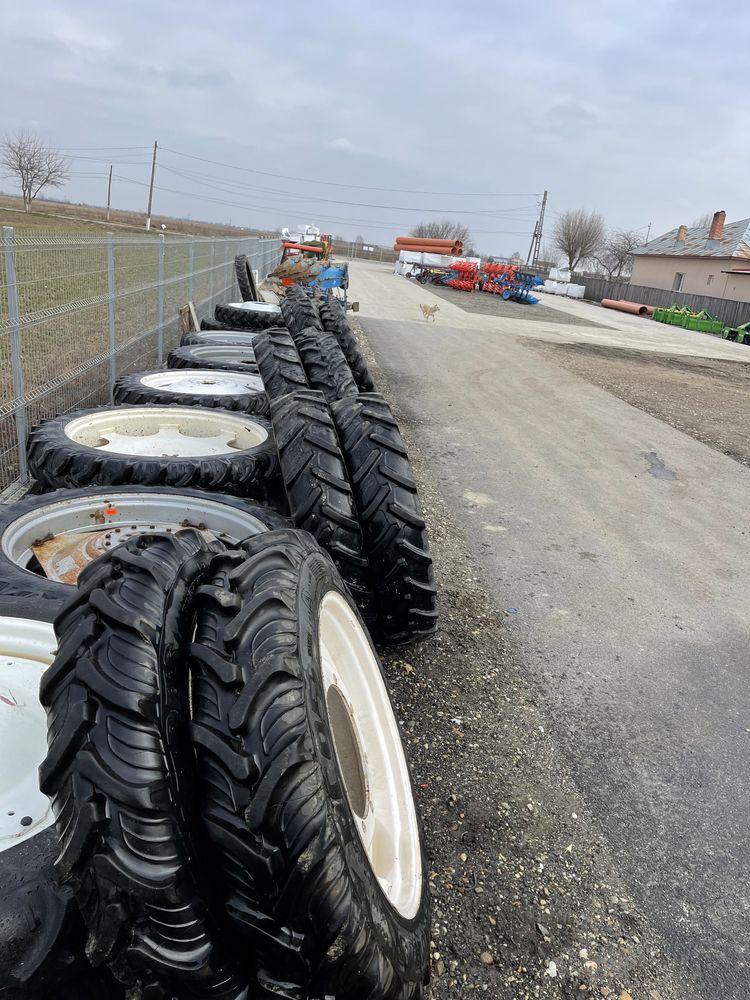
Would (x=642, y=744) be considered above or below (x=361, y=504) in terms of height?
below

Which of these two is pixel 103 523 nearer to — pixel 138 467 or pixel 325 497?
pixel 138 467

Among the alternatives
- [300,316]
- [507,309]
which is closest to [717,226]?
[507,309]

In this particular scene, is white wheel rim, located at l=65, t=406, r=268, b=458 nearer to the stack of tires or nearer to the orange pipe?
the stack of tires

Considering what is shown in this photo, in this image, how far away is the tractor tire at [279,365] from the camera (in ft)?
14.3

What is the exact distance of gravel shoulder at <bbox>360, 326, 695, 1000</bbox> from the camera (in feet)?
6.87

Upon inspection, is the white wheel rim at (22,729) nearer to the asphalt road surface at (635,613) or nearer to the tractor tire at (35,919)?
the tractor tire at (35,919)

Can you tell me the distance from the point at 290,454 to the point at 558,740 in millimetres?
1877

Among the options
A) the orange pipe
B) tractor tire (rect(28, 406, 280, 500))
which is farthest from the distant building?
tractor tire (rect(28, 406, 280, 500))

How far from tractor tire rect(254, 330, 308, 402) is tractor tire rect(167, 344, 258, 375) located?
182 centimetres

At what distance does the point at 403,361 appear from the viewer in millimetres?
12719

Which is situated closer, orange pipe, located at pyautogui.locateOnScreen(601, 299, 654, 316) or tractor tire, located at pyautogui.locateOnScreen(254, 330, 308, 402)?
tractor tire, located at pyautogui.locateOnScreen(254, 330, 308, 402)

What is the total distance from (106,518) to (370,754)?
2.06 metres

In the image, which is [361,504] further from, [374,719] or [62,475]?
[62,475]

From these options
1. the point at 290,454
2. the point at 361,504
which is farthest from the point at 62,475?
the point at 361,504
